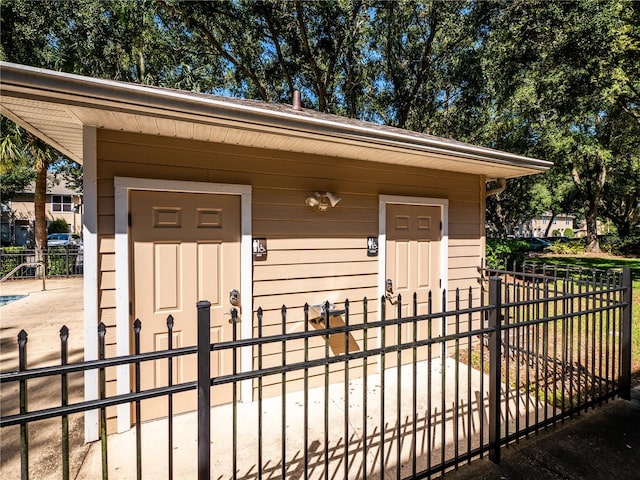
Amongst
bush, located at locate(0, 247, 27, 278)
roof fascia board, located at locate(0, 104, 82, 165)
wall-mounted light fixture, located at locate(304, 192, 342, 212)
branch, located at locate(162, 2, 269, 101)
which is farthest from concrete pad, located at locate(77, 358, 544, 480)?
bush, located at locate(0, 247, 27, 278)

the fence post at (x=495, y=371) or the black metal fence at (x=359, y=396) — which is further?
the fence post at (x=495, y=371)

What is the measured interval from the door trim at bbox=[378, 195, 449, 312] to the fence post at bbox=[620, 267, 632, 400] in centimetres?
169

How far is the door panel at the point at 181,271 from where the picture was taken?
3096 millimetres

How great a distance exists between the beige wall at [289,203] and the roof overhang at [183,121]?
0.49ft

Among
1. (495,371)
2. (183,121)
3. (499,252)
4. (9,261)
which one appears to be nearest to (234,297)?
(183,121)

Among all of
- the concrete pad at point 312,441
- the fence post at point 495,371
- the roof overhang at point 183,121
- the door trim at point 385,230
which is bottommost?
the concrete pad at point 312,441

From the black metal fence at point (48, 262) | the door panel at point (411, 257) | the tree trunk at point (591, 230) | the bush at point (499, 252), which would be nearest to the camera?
the door panel at point (411, 257)

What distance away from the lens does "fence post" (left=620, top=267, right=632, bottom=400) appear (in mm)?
3193

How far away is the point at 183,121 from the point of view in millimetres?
2727

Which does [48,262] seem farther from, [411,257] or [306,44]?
[411,257]

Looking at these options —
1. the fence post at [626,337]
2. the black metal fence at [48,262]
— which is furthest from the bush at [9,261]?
the fence post at [626,337]

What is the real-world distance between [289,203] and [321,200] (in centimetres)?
37

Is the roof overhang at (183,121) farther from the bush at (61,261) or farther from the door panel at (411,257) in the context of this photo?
the bush at (61,261)

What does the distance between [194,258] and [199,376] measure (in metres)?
1.83
